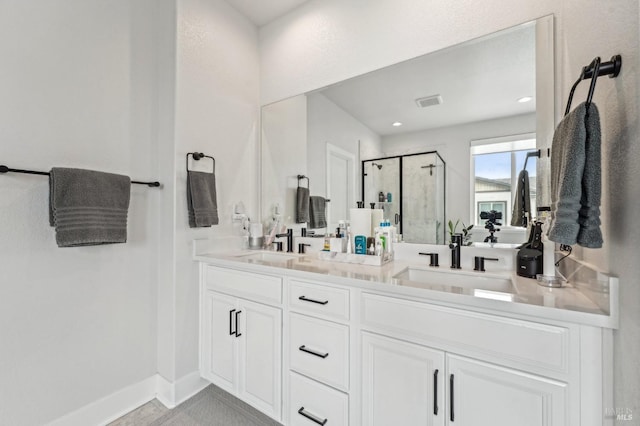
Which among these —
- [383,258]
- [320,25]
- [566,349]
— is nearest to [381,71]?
[320,25]

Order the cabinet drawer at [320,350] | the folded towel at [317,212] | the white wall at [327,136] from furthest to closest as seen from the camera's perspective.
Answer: the folded towel at [317,212] → the white wall at [327,136] → the cabinet drawer at [320,350]

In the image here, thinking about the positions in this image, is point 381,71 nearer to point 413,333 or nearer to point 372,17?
point 372,17

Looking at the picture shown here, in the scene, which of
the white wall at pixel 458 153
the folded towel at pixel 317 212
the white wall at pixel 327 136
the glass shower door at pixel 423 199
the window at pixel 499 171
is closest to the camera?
the window at pixel 499 171

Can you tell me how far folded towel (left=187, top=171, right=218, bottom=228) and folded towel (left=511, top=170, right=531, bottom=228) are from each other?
1752mm

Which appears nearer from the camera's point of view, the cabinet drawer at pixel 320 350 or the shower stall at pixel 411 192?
the cabinet drawer at pixel 320 350

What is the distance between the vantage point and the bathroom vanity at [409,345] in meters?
0.79

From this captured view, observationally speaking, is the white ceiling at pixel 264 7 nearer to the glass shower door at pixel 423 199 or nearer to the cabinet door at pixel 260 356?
the glass shower door at pixel 423 199

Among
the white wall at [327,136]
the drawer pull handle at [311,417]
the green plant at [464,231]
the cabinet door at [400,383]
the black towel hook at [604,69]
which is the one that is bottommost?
the drawer pull handle at [311,417]

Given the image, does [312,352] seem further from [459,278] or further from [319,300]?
[459,278]

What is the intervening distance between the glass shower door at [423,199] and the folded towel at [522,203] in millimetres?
333

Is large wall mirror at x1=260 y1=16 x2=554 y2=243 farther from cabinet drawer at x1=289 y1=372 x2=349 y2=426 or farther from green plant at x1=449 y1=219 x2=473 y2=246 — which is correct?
cabinet drawer at x1=289 y1=372 x2=349 y2=426

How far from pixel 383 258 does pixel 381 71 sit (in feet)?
3.76

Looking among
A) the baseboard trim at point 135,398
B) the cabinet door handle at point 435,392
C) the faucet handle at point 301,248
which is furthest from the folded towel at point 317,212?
the baseboard trim at point 135,398

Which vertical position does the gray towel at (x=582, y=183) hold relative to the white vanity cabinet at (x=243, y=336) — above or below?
above
